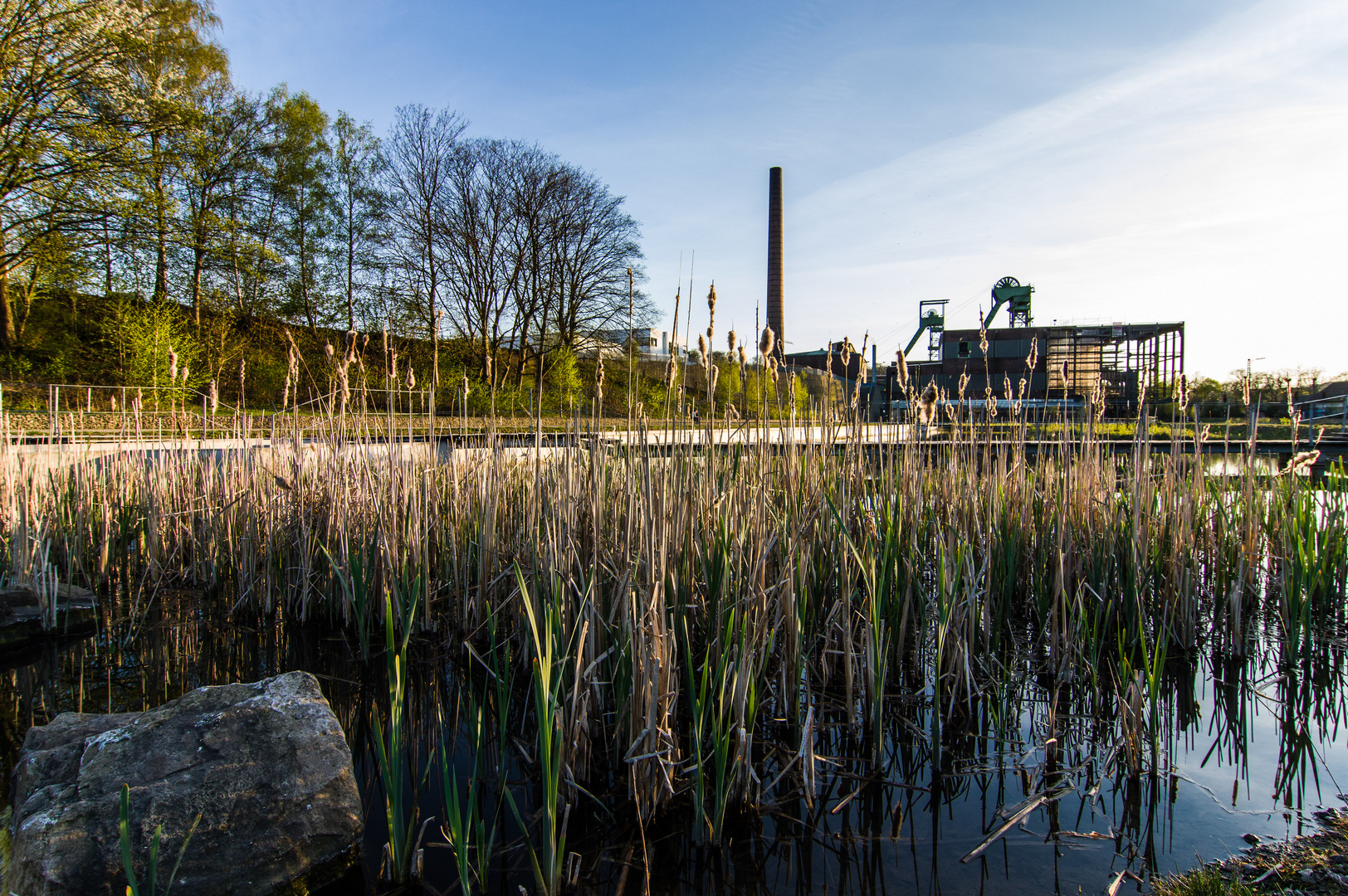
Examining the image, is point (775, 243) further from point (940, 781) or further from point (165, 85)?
point (940, 781)

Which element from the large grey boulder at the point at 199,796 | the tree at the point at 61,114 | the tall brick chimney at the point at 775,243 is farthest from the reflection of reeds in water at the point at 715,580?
the tall brick chimney at the point at 775,243

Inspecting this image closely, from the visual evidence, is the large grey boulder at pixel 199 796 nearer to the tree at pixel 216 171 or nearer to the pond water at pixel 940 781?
the pond water at pixel 940 781

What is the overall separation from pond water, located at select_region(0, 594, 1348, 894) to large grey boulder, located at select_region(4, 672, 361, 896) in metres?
0.22

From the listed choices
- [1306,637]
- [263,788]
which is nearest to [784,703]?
[263,788]

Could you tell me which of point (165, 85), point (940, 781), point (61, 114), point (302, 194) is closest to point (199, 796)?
point (940, 781)

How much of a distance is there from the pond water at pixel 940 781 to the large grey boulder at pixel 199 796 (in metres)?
0.22

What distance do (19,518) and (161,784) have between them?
3.30 metres

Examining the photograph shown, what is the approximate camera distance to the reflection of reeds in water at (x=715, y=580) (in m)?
1.91

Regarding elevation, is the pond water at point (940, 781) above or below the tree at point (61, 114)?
below

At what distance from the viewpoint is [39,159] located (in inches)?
592

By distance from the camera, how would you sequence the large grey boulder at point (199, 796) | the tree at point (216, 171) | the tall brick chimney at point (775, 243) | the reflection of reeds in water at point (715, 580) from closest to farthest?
the large grey boulder at point (199, 796), the reflection of reeds in water at point (715, 580), the tree at point (216, 171), the tall brick chimney at point (775, 243)

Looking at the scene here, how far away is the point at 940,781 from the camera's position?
84.8 inches

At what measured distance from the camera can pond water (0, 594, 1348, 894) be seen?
174cm

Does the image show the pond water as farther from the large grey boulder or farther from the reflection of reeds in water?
the large grey boulder
